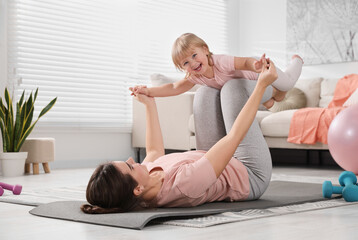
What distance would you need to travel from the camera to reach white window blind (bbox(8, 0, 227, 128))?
4.45m

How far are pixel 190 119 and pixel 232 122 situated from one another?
2.64 metres

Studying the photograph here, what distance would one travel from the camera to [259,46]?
612 cm

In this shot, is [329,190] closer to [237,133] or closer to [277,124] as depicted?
[237,133]

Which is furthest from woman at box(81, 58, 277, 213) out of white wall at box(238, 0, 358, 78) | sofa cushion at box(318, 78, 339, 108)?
white wall at box(238, 0, 358, 78)

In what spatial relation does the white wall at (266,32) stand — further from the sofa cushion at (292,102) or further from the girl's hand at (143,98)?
the girl's hand at (143,98)

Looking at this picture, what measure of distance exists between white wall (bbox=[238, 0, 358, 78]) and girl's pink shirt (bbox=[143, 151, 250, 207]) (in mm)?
3731

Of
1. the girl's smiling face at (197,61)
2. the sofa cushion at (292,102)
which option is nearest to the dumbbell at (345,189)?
the girl's smiling face at (197,61)

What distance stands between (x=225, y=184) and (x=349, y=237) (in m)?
0.64

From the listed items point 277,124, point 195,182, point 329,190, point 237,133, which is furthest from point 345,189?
point 277,124

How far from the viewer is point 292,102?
5078 mm

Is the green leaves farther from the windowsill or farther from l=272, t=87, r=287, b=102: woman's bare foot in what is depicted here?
l=272, t=87, r=287, b=102: woman's bare foot

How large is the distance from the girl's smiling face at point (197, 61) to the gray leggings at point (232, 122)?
0.35 ft

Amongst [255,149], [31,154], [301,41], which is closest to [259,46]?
[301,41]

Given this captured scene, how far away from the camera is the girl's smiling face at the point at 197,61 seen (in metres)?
2.18
